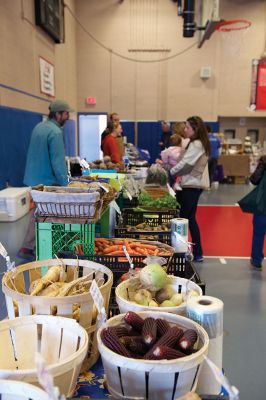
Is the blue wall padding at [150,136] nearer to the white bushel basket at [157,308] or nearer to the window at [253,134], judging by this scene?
the window at [253,134]

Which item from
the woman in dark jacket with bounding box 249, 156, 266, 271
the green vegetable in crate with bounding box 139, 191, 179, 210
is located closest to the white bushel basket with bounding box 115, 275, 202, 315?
the green vegetable in crate with bounding box 139, 191, 179, 210

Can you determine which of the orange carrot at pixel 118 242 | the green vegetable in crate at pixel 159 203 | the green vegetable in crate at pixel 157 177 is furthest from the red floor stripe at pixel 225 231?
the orange carrot at pixel 118 242

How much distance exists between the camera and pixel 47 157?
4125 mm

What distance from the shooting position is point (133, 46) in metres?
12.9

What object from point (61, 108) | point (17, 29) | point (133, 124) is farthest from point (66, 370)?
point (133, 124)

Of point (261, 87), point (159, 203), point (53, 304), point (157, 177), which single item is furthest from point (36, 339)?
point (261, 87)

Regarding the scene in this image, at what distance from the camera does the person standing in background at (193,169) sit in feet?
13.8

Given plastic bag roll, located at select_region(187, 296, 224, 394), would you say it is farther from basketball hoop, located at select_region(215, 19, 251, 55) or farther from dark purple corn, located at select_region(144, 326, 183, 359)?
basketball hoop, located at select_region(215, 19, 251, 55)

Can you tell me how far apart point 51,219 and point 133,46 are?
1228cm

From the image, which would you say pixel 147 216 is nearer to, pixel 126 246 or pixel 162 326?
pixel 126 246

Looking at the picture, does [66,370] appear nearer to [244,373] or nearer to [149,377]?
[149,377]

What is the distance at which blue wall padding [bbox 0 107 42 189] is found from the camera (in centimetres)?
624

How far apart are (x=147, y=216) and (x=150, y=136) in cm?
1048

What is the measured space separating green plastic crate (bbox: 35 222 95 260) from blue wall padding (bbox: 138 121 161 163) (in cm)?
1149
